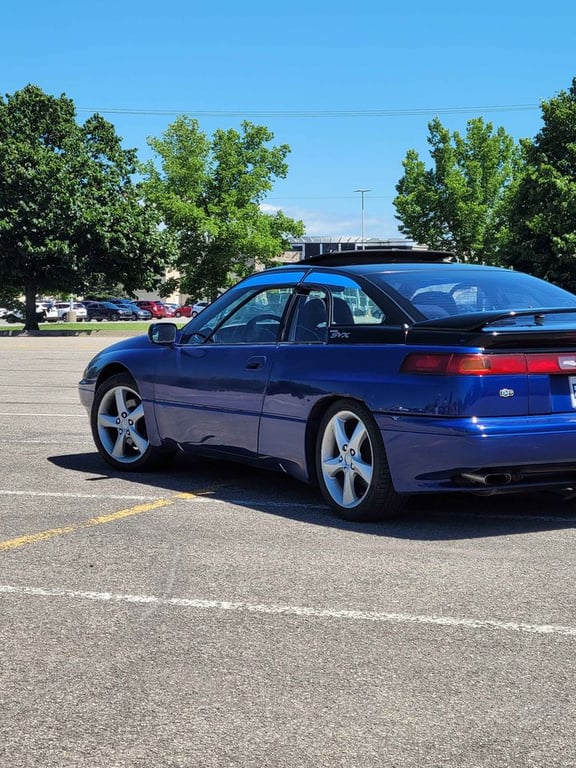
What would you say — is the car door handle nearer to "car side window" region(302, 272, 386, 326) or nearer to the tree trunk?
"car side window" region(302, 272, 386, 326)

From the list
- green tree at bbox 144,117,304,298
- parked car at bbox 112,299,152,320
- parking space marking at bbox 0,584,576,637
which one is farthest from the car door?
parked car at bbox 112,299,152,320

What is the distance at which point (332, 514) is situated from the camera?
22.4 ft

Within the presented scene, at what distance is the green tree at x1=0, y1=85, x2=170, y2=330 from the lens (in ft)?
163

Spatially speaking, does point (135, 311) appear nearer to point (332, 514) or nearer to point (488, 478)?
point (332, 514)

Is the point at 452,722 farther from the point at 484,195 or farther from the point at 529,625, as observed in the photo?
the point at 484,195

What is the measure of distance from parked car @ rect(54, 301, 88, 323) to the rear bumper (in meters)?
75.9

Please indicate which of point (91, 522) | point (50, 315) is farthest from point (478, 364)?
point (50, 315)

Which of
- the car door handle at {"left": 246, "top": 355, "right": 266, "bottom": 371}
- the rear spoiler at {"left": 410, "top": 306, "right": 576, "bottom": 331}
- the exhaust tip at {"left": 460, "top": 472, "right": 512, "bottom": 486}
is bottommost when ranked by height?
the exhaust tip at {"left": 460, "top": 472, "right": 512, "bottom": 486}

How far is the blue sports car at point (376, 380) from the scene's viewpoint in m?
6.02

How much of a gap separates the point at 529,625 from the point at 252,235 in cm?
5728

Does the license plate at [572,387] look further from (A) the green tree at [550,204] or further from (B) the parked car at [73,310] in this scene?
(B) the parked car at [73,310]

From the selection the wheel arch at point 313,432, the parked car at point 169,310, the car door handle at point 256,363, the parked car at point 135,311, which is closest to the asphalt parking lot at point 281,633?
the wheel arch at point 313,432

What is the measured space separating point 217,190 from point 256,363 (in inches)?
2218

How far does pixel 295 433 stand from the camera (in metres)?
6.87
